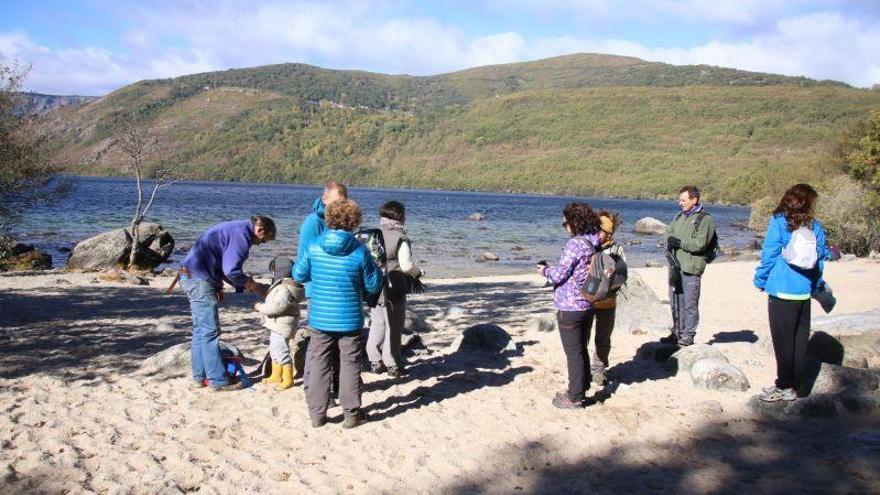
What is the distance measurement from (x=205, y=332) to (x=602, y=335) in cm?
398

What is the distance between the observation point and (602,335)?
252 inches

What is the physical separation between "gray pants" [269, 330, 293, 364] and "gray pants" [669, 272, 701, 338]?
15.3ft

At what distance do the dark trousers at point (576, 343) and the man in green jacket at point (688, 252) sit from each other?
7.05 feet

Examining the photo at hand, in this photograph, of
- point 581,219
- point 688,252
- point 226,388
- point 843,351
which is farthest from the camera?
point 688,252

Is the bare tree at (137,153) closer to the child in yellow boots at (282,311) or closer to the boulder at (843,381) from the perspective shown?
the child in yellow boots at (282,311)

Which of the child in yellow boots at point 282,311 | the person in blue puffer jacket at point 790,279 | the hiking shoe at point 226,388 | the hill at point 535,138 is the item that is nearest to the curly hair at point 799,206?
the person in blue puffer jacket at point 790,279

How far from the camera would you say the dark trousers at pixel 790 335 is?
5.39 metres

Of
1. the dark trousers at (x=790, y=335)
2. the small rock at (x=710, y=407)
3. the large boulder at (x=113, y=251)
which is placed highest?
the dark trousers at (x=790, y=335)

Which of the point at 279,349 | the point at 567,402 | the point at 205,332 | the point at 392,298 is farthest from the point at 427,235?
the point at 567,402

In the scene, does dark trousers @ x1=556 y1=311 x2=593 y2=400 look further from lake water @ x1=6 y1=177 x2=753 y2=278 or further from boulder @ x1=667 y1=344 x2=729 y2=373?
lake water @ x1=6 y1=177 x2=753 y2=278

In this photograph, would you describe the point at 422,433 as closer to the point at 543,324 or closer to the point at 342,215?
the point at 342,215

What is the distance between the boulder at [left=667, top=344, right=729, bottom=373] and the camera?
23.3ft

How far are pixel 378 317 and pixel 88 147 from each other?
17086 cm

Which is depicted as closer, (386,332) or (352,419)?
(352,419)
